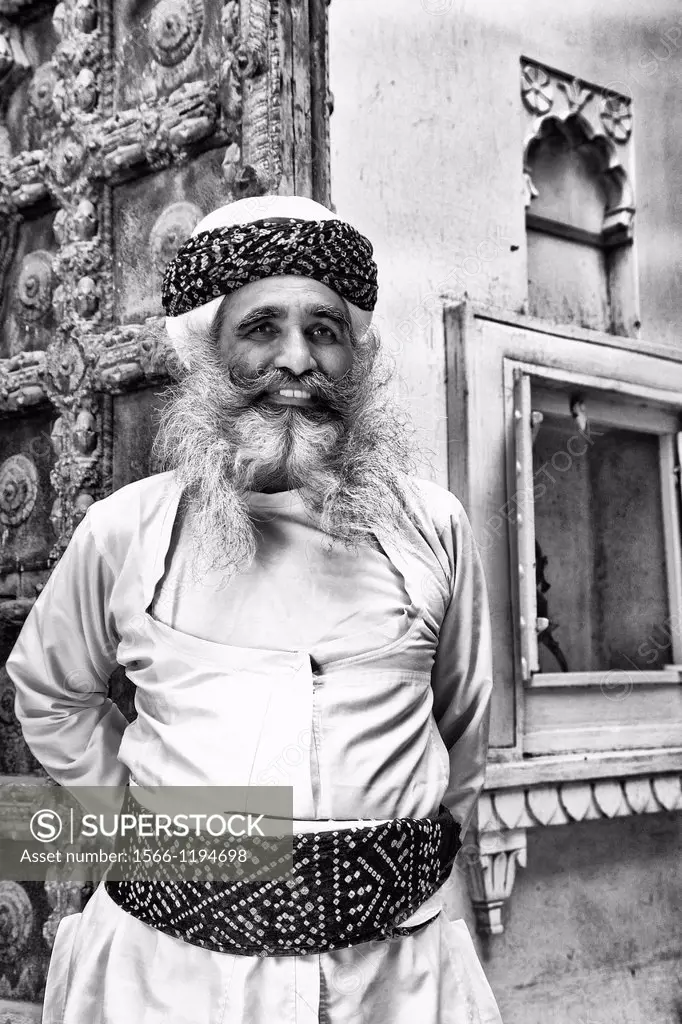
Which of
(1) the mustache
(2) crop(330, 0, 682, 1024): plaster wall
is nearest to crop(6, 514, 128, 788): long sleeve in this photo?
(1) the mustache

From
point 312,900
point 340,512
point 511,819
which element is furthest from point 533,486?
point 312,900

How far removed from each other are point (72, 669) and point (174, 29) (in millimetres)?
1519

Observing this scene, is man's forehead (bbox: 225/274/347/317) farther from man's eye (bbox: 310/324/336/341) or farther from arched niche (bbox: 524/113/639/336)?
arched niche (bbox: 524/113/639/336)

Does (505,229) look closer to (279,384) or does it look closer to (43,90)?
(43,90)

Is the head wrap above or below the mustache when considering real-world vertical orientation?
above

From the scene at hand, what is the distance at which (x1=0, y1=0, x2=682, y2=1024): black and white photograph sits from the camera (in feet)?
4.98

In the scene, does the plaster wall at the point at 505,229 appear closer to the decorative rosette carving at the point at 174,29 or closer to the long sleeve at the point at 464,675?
the decorative rosette carving at the point at 174,29

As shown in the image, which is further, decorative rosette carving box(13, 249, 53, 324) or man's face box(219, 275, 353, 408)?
decorative rosette carving box(13, 249, 53, 324)

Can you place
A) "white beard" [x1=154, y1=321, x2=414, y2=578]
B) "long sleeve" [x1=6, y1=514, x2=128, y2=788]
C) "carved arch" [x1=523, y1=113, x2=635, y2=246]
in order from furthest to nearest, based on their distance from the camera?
"carved arch" [x1=523, y1=113, x2=635, y2=246]
"long sleeve" [x1=6, y1=514, x2=128, y2=788]
"white beard" [x1=154, y1=321, x2=414, y2=578]

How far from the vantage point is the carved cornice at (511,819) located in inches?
95.8

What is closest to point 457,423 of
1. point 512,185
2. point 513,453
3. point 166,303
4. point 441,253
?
point 513,453

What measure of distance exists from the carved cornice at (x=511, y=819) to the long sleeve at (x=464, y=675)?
0.55m

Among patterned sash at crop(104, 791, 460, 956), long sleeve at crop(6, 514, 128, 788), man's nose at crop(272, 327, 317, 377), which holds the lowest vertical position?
patterned sash at crop(104, 791, 460, 956)

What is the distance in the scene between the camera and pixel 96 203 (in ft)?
8.55
